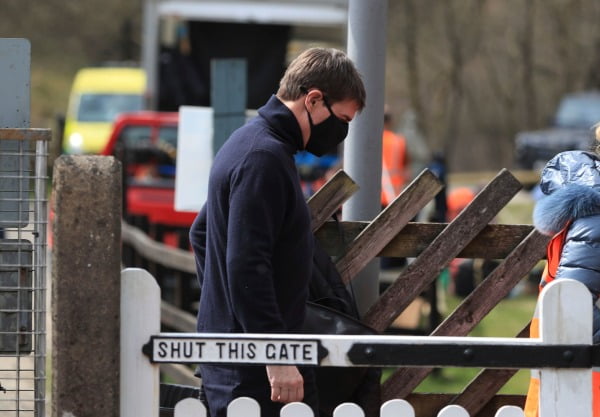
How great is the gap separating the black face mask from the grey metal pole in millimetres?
809

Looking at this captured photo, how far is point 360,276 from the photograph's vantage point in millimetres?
4352

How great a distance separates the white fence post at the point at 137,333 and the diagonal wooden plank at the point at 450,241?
1297mm

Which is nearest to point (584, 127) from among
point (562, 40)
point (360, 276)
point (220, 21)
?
point (562, 40)

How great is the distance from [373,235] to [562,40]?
26868 mm

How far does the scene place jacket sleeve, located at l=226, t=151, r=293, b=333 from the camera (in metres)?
3.24

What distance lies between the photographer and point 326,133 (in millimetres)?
3529

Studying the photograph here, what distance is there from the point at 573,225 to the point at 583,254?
12 centimetres

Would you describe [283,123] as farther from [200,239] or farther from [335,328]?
[335,328]

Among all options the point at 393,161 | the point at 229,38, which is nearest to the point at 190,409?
the point at 393,161

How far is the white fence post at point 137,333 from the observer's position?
298 centimetres

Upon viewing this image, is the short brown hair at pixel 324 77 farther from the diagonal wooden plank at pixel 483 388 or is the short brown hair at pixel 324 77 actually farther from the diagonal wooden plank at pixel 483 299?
the diagonal wooden plank at pixel 483 388

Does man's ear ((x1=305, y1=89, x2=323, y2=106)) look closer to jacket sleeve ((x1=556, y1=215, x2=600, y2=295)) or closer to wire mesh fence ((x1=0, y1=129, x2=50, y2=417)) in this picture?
wire mesh fence ((x1=0, y1=129, x2=50, y2=417))

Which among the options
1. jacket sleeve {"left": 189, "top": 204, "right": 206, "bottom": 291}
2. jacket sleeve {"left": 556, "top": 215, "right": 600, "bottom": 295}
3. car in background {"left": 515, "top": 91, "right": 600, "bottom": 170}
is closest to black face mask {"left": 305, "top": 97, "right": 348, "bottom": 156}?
jacket sleeve {"left": 189, "top": 204, "right": 206, "bottom": 291}

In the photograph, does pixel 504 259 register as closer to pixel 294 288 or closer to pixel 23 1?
pixel 294 288
